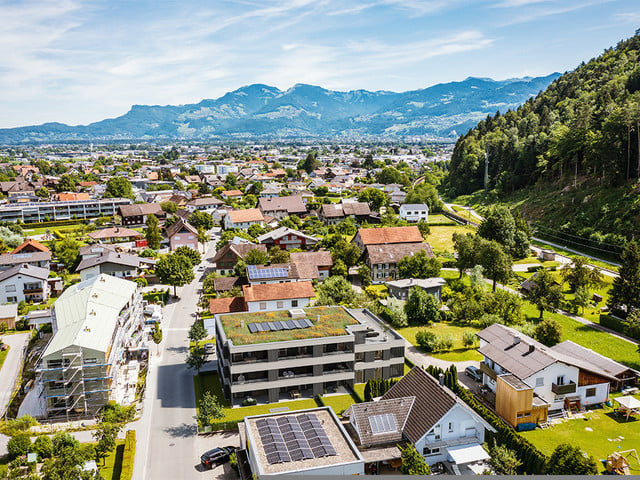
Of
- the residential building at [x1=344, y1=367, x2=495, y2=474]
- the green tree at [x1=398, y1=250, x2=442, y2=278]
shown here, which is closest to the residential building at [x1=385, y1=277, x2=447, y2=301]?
the green tree at [x1=398, y1=250, x2=442, y2=278]

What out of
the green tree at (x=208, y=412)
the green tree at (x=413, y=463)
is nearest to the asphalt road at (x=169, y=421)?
the green tree at (x=208, y=412)

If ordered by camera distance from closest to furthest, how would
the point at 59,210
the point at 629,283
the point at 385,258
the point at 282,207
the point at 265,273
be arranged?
the point at 629,283 < the point at 265,273 < the point at 385,258 < the point at 282,207 < the point at 59,210

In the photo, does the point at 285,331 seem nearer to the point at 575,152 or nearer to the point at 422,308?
the point at 422,308

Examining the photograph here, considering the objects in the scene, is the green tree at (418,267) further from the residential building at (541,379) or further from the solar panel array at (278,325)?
the solar panel array at (278,325)

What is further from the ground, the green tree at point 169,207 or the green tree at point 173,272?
the green tree at point 169,207

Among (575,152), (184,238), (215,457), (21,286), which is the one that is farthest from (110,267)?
(575,152)
